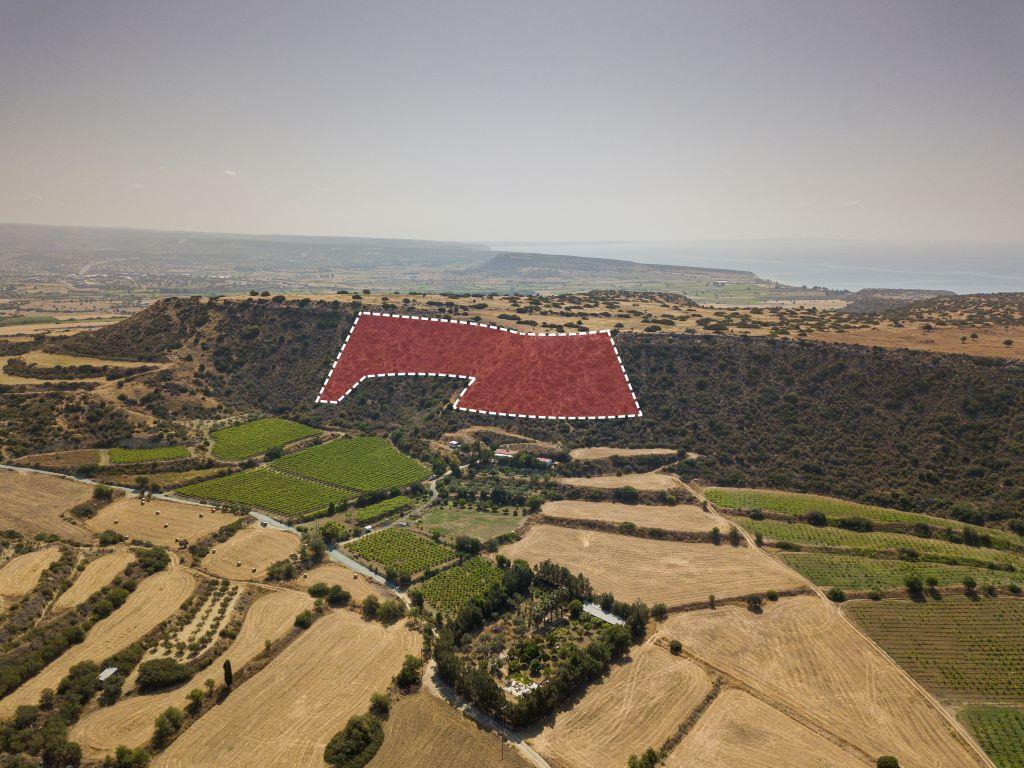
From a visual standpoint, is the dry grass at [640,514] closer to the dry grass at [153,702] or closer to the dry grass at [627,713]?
the dry grass at [627,713]

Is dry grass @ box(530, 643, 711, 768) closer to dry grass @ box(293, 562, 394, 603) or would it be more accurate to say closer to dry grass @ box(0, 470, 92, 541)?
dry grass @ box(293, 562, 394, 603)

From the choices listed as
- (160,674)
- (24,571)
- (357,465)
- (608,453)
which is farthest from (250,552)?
(608,453)

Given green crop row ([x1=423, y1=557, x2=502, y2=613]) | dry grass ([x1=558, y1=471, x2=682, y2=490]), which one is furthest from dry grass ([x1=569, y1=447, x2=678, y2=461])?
green crop row ([x1=423, y1=557, x2=502, y2=613])

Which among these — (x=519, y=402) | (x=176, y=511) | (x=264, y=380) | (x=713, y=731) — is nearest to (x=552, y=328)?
(x=519, y=402)

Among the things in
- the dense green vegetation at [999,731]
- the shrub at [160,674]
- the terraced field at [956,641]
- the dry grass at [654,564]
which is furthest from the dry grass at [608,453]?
the shrub at [160,674]

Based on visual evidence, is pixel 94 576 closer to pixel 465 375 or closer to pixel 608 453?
pixel 465 375
